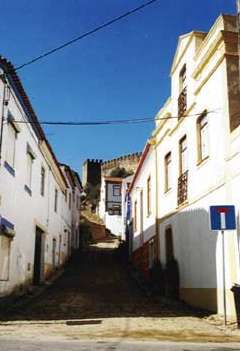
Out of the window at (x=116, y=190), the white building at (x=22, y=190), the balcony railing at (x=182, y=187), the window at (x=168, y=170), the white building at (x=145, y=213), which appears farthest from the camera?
the window at (x=116, y=190)

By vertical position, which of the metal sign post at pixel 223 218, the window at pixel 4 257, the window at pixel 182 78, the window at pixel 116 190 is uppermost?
the window at pixel 116 190

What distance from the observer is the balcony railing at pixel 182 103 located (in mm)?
17297

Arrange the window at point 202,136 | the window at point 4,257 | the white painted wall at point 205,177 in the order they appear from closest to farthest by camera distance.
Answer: the white painted wall at point 205,177
the window at point 4,257
the window at point 202,136

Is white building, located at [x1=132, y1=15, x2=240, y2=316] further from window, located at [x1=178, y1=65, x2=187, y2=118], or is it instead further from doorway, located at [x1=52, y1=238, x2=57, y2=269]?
doorway, located at [x1=52, y1=238, x2=57, y2=269]

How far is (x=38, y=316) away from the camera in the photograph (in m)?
12.3

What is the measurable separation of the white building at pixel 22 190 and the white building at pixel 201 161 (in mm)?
5242

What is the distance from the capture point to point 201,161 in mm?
15008

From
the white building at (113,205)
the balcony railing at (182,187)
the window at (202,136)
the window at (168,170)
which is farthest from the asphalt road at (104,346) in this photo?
the white building at (113,205)

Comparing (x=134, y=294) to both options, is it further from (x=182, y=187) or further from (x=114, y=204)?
(x=114, y=204)

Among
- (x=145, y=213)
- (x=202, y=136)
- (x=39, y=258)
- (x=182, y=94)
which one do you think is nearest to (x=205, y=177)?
(x=202, y=136)

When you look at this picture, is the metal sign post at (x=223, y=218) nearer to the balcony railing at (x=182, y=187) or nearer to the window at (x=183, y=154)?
→ the balcony railing at (x=182, y=187)

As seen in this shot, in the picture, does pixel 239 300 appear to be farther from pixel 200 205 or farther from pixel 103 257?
pixel 103 257

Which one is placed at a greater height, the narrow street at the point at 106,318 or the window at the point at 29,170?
the window at the point at 29,170

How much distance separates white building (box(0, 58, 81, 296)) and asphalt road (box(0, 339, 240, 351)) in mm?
6333
